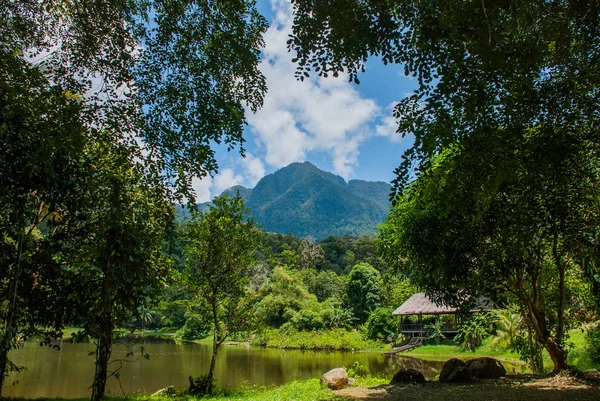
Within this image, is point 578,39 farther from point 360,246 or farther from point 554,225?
point 360,246

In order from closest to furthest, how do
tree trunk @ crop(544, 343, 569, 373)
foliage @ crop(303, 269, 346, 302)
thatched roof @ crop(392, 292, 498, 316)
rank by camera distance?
tree trunk @ crop(544, 343, 569, 373), thatched roof @ crop(392, 292, 498, 316), foliage @ crop(303, 269, 346, 302)

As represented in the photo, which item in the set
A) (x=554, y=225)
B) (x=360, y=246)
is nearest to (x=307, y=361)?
(x=554, y=225)

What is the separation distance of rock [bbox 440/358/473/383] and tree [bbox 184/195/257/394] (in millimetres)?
6433

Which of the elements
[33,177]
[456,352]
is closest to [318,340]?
[456,352]

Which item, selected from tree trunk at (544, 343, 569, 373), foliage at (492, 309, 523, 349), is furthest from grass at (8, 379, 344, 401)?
foliage at (492, 309, 523, 349)

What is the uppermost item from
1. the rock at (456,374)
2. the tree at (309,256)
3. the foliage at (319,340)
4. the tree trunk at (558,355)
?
the tree at (309,256)

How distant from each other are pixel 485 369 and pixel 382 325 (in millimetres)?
22609

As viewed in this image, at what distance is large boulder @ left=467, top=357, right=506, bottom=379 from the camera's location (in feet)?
33.4

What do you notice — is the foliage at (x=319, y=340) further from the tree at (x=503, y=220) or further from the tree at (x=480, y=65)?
the tree at (x=480, y=65)

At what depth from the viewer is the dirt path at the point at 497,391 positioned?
6804 millimetres

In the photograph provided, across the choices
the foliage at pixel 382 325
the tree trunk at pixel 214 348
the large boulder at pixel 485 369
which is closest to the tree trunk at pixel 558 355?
the large boulder at pixel 485 369

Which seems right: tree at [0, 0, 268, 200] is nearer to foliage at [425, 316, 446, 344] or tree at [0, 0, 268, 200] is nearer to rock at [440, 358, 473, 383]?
rock at [440, 358, 473, 383]

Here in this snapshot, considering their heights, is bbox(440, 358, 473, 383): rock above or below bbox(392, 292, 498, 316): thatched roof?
below

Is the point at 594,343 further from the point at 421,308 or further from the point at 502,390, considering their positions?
the point at 421,308
